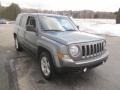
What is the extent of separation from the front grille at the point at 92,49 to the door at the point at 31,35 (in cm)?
175

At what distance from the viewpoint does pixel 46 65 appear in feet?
15.3

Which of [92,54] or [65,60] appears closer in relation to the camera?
[65,60]

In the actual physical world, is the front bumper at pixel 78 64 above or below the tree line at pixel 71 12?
below

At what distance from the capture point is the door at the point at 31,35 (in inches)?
206

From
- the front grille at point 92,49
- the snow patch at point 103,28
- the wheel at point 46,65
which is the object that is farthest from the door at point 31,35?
the snow patch at point 103,28

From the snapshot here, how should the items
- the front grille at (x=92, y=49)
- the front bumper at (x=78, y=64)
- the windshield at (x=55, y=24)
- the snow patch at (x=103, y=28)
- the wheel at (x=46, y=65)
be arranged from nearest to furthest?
the front bumper at (x=78, y=64)
the front grille at (x=92, y=49)
the wheel at (x=46, y=65)
the windshield at (x=55, y=24)
the snow patch at (x=103, y=28)

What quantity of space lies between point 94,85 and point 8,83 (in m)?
2.29

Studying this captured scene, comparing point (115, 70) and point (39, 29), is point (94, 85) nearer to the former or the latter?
point (115, 70)

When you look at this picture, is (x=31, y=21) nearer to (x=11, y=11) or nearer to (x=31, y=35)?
(x=31, y=35)

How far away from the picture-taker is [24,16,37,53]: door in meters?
5.23

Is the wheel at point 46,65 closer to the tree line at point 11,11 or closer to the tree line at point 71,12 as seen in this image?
the tree line at point 71,12

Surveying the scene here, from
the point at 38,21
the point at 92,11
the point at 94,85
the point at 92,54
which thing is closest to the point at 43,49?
the point at 38,21

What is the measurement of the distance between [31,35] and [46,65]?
1.33 m

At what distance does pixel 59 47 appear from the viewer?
4047 mm
